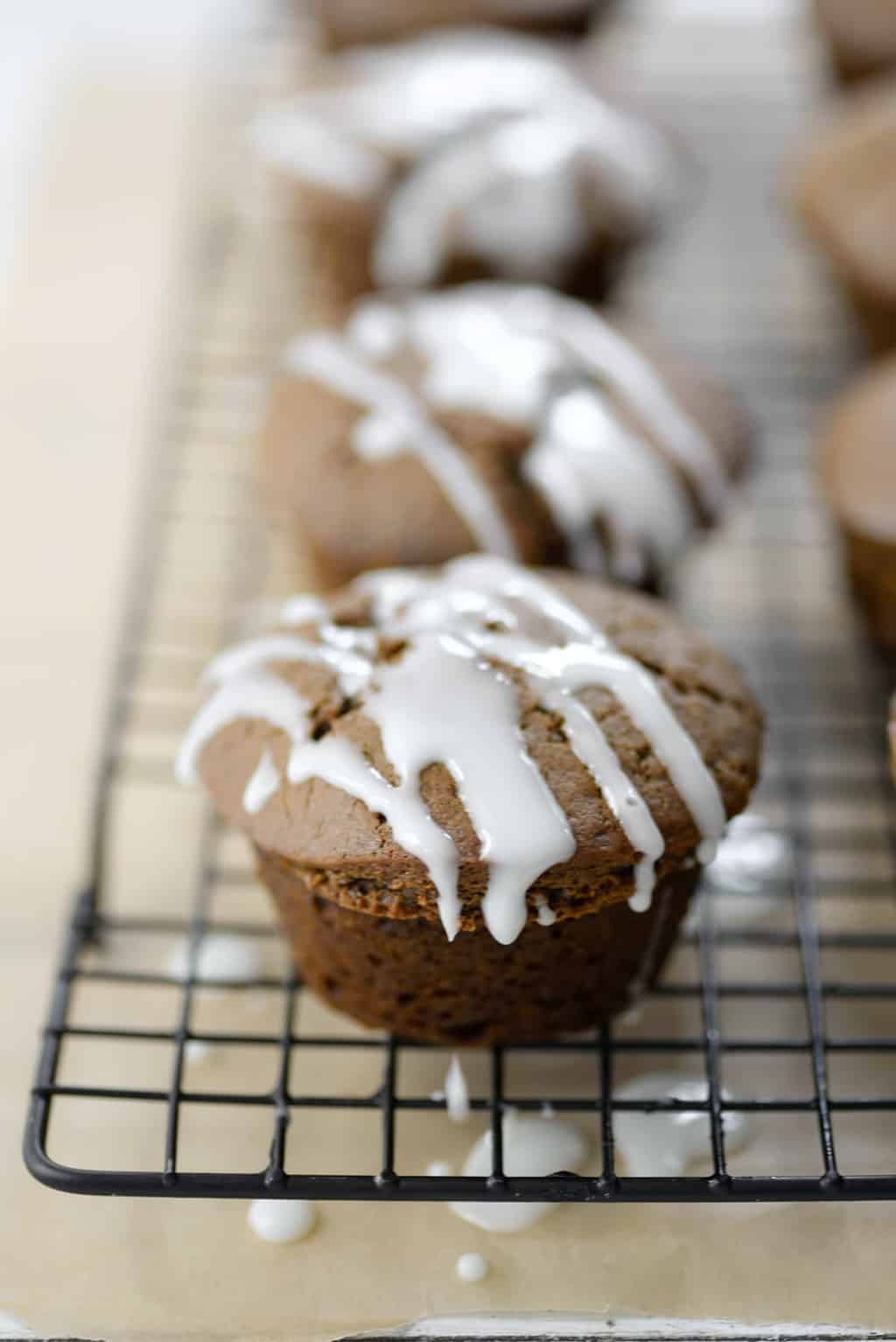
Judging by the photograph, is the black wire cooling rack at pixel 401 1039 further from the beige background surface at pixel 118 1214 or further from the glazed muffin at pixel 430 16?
the glazed muffin at pixel 430 16

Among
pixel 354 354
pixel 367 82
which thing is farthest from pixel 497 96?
pixel 354 354

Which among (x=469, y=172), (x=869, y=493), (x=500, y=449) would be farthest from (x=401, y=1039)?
(x=469, y=172)

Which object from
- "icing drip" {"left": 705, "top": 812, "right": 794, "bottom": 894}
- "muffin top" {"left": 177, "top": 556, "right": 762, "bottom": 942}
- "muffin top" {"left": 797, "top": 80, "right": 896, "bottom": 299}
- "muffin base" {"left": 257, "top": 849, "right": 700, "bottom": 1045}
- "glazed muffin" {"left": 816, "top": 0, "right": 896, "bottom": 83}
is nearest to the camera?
"muffin top" {"left": 177, "top": 556, "right": 762, "bottom": 942}

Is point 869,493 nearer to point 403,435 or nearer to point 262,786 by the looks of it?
point 403,435

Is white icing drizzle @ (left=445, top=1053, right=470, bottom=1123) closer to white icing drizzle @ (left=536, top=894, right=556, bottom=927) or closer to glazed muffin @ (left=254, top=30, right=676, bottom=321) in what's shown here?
white icing drizzle @ (left=536, top=894, right=556, bottom=927)

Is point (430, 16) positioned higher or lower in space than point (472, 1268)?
higher

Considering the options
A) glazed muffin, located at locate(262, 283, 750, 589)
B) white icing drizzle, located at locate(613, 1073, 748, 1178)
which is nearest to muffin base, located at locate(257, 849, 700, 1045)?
Result: white icing drizzle, located at locate(613, 1073, 748, 1178)

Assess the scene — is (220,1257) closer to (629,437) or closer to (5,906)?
(5,906)
